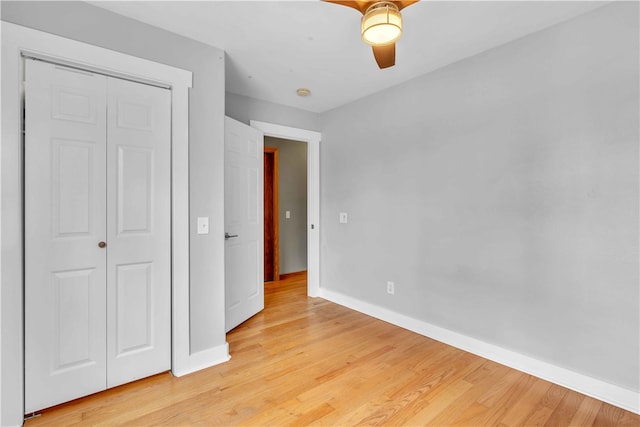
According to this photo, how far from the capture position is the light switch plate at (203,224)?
2.30m

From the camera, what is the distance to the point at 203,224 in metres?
2.31

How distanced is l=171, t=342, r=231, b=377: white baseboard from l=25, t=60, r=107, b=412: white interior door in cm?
48

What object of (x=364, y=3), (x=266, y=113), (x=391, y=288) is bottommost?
(x=391, y=288)

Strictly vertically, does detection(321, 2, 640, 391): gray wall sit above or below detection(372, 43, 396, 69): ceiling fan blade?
below

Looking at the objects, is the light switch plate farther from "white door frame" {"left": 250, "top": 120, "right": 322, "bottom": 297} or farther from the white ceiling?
"white door frame" {"left": 250, "top": 120, "right": 322, "bottom": 297}

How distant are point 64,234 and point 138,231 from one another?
1.27ft

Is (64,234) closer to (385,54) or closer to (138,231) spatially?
(138,231)

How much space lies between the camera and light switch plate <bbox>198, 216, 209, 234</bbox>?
2.30m

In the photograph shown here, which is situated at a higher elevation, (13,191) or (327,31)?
(327,31)

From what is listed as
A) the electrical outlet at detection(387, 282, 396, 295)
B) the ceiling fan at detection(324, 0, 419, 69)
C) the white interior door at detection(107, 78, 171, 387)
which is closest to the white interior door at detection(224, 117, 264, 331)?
the white interior door at detection(107, 78, 171, 387)

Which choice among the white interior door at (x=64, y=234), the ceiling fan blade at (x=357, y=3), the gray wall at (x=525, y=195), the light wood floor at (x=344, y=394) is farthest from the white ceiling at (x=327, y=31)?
Answer: the light wood floor at (x=344, y=394)

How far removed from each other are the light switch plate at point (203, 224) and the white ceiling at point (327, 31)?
1334 mm

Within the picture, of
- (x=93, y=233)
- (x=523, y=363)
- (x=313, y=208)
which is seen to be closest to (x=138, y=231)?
(x=93, y=233)

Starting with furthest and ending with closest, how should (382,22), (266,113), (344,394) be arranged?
(266,113) → (344,394) → (382,22)
